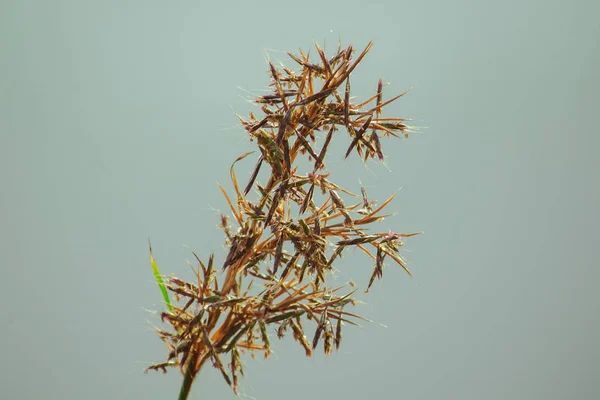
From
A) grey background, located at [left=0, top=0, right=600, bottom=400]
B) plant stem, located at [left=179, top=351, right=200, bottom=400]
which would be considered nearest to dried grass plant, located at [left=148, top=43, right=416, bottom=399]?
plant stem, located at [left=179, top=351, right=200, bottom=400]

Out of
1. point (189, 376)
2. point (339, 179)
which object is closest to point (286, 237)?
point (189, 376)

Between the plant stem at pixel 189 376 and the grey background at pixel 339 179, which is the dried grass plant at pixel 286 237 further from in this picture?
the grey background at pixel 339 179

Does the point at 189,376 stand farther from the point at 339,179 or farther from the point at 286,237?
the point at 339,179

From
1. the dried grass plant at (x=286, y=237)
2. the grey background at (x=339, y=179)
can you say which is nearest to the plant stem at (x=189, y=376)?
Answer: the dried grass plant at (x=286, y=237)

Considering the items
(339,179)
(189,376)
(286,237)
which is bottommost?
(189,376)

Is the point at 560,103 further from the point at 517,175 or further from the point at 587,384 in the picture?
the point at 587,384

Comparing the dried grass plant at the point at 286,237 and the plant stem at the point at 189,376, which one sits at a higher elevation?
the dried grass plant at the point at 286,237

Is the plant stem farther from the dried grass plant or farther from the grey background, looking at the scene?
the grey background

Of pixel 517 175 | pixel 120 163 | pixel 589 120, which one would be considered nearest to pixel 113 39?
pixel 120 163

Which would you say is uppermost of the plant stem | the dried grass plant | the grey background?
the grey background
